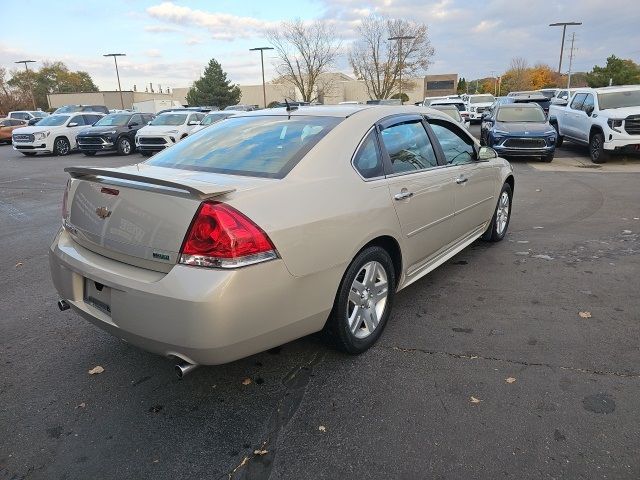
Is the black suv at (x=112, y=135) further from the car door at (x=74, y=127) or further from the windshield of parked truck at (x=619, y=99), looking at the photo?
the windshield of parked truck at (x=619, y=99)

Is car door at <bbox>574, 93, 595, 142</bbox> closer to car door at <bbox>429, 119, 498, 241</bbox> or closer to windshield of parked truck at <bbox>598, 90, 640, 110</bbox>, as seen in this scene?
windshield of parked truck at <bbox>598, 90, 640, 110</bbox>

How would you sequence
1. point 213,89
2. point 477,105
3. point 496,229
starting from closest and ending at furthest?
point 496,229 → point 477,105 → point 213,89

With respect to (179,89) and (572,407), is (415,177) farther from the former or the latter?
(179,89)

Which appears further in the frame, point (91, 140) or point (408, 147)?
point (91, 140)

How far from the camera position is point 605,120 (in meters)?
12.7

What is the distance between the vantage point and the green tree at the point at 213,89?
212 feet

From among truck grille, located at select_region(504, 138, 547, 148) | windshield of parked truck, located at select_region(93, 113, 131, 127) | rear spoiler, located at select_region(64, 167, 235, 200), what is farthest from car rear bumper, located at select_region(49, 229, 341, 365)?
windshield of parked truck, located at select_region(93, 113, 131, 127)

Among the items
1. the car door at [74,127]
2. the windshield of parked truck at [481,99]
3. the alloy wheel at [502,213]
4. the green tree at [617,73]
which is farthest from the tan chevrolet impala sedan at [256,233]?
the green tree at [617,73]

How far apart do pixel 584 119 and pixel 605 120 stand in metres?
1.38

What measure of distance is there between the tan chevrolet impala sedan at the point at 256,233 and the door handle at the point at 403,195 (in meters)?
0.01

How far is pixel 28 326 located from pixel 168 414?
187cm

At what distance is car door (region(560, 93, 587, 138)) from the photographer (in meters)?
14.7

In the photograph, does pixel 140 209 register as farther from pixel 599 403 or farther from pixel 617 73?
pixel 617 73

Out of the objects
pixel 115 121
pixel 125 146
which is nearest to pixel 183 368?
pixel 125 146
